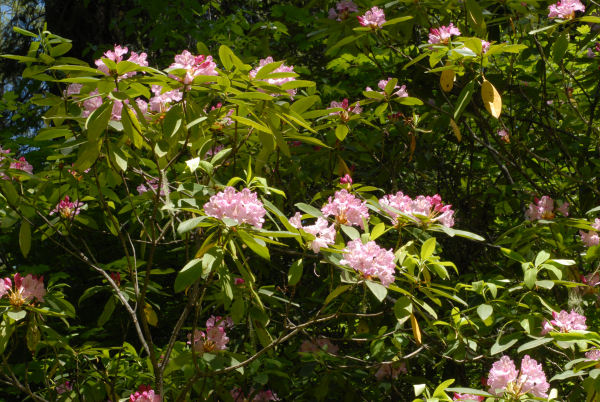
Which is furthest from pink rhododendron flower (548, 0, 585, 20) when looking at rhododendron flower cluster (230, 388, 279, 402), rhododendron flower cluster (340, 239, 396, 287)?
rhododendron flower cluster (230, 388, 279, 402)

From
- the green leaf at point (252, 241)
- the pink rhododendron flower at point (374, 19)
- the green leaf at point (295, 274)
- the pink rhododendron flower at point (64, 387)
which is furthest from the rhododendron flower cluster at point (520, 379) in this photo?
the pink rhododendron flower at point (64, 387)

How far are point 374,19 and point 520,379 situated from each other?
1.53 meters

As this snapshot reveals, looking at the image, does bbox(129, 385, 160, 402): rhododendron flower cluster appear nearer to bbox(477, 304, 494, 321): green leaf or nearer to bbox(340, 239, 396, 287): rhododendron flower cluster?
bbox(340, 239, 396, 287): rhododendron flower cluster

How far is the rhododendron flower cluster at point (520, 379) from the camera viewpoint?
1780mm

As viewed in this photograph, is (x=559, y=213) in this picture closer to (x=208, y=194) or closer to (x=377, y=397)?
(x=377, y=397)

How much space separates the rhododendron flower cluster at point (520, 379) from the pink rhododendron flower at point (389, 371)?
902 millimetres

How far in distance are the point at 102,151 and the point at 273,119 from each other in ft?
1.79

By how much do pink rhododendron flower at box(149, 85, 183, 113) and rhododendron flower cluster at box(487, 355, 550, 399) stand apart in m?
1.24

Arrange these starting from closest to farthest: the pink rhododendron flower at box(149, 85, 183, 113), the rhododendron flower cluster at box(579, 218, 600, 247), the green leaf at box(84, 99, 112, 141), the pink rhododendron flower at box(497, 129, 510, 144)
→ the green leaf at box(84, 99, 112, 141) → the pink rhododendron flower at box(149, 85, 183, 113) → the rhododendron flower cluster at box(579, 218, 600, 247) → the pink rhododendron flower at box(497, 129, 510, 144)

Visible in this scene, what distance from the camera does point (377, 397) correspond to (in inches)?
120

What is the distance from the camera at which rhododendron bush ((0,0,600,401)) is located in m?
1.87

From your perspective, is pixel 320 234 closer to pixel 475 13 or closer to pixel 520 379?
pixel 520 379

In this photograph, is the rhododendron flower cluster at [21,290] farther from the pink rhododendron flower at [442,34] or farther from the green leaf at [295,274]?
the pink rhododendron flower at [442,34]

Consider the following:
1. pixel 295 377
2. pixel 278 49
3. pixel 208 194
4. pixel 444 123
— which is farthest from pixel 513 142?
pixel 278 49
